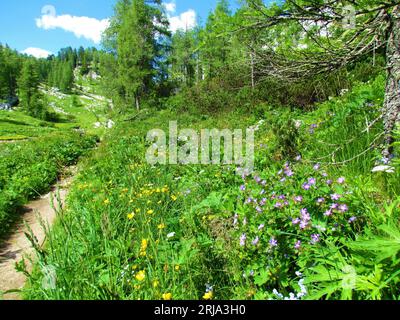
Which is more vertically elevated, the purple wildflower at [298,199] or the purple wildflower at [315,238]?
the purple wildflower at [298,199]

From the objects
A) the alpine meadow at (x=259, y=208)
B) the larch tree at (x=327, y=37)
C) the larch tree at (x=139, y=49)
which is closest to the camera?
the alpine meadow at (x=259, y=208)

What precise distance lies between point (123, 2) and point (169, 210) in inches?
1541

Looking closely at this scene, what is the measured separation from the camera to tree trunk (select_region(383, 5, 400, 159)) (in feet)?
12.0

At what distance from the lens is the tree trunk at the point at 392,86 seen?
3654mm

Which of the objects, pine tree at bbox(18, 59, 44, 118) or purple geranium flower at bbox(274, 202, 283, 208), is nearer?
purple geranium flower at bbox(274, 202, 283, 208)

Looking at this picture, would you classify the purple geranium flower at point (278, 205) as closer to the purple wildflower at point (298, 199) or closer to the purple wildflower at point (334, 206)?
the purple wildflower at point (298, 199)

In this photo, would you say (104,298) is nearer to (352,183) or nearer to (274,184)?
(274,184)

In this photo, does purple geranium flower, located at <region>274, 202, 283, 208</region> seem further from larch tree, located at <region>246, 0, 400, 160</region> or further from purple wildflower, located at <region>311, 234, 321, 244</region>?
larch tree, located at <region>246, 0, 400, 160</region>

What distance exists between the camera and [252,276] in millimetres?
2660

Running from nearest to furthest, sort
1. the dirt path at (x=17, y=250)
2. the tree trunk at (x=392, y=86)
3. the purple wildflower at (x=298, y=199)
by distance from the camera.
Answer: the purple wildflower at (x=298, y=199) < the tree trunk at (x=392, y=86) < the dirt path at (x=17, y=250)

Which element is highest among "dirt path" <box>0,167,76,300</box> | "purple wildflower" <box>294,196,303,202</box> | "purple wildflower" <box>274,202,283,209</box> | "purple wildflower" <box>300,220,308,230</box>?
"purple wildflower" <box>294,196,303,202</box>

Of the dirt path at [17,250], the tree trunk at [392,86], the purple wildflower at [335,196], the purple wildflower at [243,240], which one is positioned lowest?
the dirt path at [17,250]

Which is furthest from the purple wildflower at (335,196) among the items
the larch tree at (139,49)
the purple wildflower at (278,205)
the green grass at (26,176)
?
the larch tree at (139,49)

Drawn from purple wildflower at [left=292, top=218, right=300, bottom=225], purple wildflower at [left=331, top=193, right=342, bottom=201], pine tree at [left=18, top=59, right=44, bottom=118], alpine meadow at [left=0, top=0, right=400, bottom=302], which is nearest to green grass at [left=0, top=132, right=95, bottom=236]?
alpine meadow at [left=0, top=0, right=400, bottom=302]
